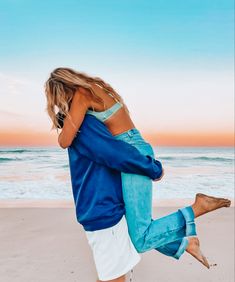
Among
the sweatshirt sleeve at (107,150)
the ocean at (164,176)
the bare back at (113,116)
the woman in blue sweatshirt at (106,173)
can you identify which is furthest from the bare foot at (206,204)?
the ocean at (164,176)

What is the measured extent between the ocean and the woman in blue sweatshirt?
15.1 feet

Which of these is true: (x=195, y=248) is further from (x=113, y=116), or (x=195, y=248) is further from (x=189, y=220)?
(x=113, y=116)

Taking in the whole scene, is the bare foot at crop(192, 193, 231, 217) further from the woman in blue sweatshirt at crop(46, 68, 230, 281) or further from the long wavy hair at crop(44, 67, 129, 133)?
the long wavy hair at crop(44, 67, 129, 133)

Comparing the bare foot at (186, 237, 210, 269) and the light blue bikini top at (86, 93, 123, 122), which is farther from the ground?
the light blue bikini top at (86, 93, 123, 122)

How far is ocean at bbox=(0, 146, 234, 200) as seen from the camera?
23.1 ft

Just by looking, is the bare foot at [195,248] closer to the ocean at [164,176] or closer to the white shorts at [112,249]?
the white shorts at [112,249]

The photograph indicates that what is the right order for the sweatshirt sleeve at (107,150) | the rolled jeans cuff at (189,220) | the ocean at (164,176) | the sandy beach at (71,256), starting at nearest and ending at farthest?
1. the sweatshirt sleeve at (107,150)
2. the rolled jeans cuff at (189,220)
3. the sandy beach at (71,256)
4. the ocean at (164,176)

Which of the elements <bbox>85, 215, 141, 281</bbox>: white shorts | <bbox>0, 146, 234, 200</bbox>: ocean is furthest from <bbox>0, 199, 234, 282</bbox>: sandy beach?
<bbox>0, 146, 234, 200</bbox>: ocean

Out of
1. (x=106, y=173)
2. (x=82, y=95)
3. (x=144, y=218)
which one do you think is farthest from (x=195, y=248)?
(x=82, y=95)

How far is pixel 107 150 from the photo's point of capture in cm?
143

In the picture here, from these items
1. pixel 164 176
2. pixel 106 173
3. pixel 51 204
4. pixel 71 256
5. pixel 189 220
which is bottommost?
pixel 164 176

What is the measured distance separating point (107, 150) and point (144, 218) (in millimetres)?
291

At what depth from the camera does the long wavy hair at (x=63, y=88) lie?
144cm

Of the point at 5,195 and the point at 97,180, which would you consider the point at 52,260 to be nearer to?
the point at 97,180
